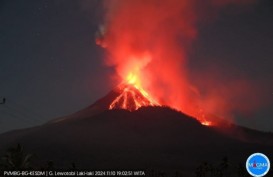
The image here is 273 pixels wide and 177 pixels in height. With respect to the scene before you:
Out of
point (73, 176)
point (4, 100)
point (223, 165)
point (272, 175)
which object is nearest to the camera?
point (4, 100)

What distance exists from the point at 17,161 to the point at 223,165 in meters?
94.5

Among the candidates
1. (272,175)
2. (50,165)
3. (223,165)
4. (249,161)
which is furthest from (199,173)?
(249,161)

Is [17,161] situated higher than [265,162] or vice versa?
[17,161]

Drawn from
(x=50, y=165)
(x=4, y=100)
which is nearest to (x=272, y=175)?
(x=50, y=165)

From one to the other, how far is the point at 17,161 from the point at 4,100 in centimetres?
3025

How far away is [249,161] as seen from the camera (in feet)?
54.3

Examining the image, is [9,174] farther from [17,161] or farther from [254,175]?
[254,175]

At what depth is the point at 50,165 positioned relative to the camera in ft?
340

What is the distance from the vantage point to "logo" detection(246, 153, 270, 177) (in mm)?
16359

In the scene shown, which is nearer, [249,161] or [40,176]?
[249,161]

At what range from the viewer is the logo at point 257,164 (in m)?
16.4

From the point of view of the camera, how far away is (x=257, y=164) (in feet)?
54.6

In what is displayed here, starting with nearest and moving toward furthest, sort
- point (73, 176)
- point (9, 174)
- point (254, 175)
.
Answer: point (254, 175), point (9, 174), point (73, 176)

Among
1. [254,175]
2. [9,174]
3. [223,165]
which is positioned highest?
[223,165]
